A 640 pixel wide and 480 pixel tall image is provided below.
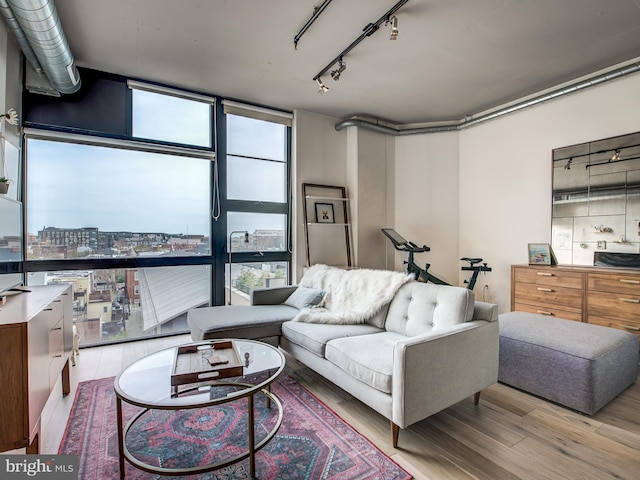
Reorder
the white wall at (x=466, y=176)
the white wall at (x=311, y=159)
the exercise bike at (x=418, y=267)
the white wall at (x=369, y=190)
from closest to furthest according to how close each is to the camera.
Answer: the white wall at (x=466, y=176), the exercise bike at (x=418, y=267), the white wall at (x=311, y=159), the white wall at (x=369, y=190)

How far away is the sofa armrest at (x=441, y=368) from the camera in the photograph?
5.60 feet

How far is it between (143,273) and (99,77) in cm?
211

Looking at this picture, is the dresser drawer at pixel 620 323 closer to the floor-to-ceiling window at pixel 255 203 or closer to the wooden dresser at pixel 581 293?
the wooden dresser at pixel 581 293

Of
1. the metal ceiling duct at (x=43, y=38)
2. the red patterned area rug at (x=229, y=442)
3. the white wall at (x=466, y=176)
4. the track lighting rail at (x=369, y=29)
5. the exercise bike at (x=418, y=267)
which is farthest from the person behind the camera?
the exercise bike at (x=418, y=267)

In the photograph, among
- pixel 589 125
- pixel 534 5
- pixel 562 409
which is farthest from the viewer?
pixel 589 125

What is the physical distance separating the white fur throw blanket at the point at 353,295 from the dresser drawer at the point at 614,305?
1.75 metres

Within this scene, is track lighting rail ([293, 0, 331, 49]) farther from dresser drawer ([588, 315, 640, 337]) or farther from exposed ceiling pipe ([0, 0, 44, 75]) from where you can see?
dresser drawer ([588, 315, 640, 337])

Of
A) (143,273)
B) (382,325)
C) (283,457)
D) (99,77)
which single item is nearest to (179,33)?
(99,77)

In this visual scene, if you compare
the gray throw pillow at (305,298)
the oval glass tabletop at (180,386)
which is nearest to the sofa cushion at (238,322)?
the gray throw pillow at (305,298)

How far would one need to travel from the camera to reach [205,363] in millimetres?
1806

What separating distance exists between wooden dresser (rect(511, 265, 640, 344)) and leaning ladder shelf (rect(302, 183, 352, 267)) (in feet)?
7.03

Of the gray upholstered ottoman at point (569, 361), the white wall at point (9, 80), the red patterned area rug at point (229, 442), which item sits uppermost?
the white wall at point (9, 80)

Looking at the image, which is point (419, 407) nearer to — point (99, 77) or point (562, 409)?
point (562, 409)

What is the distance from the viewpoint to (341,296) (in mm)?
3020
